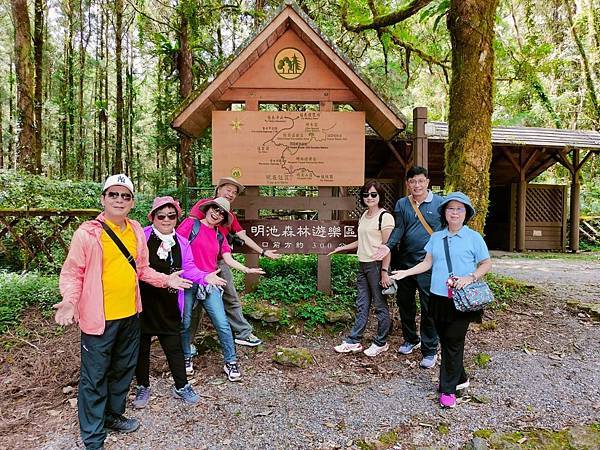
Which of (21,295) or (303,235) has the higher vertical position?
(303,235)

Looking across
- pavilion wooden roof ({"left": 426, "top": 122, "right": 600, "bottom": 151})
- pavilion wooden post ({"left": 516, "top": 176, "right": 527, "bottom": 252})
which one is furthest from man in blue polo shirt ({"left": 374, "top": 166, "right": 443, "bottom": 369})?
pavilion wooden post ({"left": 516, "top": 176, "right": 527, "bottom": 252})

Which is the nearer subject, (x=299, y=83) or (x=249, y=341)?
(x=249, y=341)

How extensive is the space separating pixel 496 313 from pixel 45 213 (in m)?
7.70

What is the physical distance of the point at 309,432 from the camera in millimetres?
3121

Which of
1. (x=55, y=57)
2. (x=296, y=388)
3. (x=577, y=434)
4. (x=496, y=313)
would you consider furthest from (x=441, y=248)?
(x=55, y=57)

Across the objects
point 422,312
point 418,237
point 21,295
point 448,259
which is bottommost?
point 21,295

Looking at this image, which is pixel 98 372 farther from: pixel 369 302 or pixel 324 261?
pixel 324 261

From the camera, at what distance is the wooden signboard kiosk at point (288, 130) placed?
5.65 meters

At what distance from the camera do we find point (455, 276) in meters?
3.35

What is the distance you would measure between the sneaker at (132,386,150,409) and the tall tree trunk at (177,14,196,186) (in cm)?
846

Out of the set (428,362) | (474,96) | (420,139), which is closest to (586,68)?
(474,96)

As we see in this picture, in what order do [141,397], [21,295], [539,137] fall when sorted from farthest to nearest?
1. [539,137]
2. [21,295]
3. [141,397]

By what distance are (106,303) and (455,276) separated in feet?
8.74

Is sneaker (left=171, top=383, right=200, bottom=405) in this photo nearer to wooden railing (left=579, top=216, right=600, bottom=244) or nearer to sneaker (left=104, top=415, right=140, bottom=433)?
sneaker (left=104, top=415, right=140, bottom=433)
